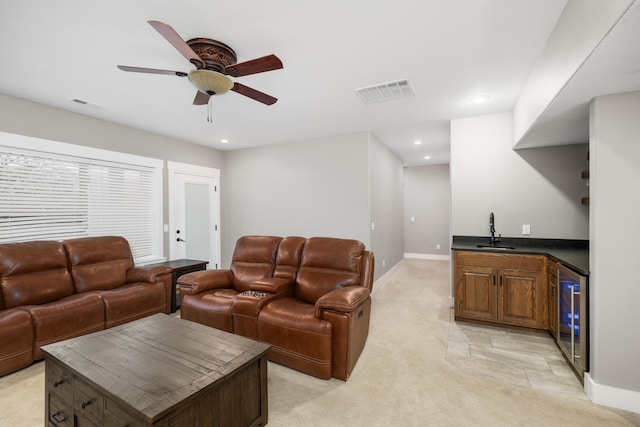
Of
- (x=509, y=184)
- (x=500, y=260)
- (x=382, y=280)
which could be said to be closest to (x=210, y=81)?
(x=500, y=260)

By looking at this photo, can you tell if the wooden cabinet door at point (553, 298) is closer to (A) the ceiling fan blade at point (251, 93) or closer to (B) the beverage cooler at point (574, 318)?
(B) the beverage cooler at point (574, 318)

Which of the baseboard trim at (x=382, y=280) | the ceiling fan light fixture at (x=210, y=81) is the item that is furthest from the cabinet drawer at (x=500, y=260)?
the ceiling fan light fixture at (x=210, y=81)

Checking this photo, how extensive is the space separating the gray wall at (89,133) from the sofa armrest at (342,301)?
11.7ft

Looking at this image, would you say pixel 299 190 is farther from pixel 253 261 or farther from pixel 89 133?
pixel 89 133

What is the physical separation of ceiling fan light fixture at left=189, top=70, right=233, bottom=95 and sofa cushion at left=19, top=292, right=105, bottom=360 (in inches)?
101

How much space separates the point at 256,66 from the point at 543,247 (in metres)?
3.84

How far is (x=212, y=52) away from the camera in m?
2.20

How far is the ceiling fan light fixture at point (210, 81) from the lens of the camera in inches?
81.3

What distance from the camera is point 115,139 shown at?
4.16 m

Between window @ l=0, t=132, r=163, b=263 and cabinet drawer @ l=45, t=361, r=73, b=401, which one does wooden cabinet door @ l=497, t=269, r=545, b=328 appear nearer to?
cabinet drawer @ l=45, t=361, r=73, b=401

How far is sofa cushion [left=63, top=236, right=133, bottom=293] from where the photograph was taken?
336 centimetres

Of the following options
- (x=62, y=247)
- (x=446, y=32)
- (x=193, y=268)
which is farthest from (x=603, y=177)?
(x=62, y=247)

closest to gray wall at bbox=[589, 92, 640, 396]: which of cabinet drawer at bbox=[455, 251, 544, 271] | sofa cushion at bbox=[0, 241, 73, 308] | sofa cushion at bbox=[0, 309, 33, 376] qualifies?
cabinet drawer at bbox=[455, 251, 544, 271]

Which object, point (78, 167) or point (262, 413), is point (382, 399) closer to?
point (262, 413)
